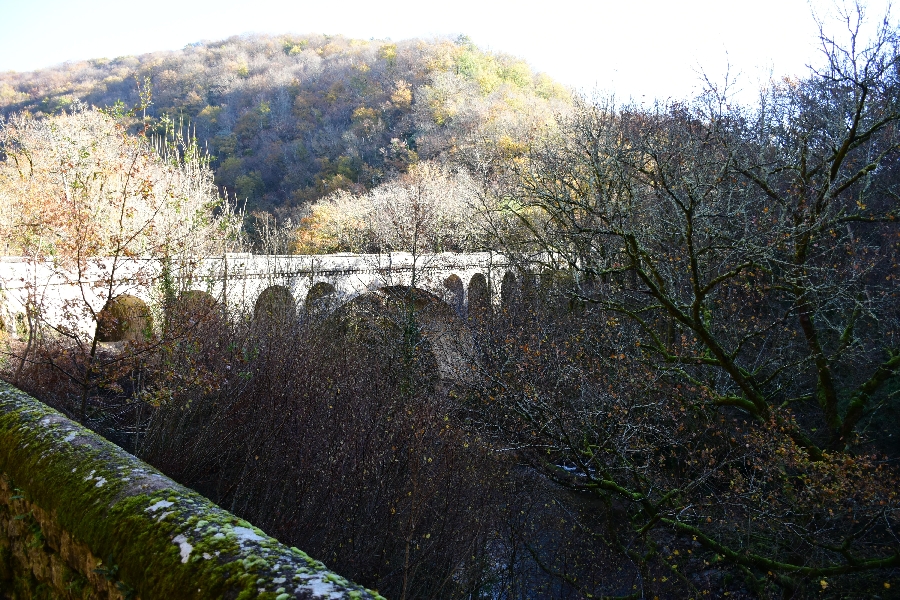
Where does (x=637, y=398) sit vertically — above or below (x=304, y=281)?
below

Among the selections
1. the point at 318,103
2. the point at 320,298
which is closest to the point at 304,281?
the point at 320,298

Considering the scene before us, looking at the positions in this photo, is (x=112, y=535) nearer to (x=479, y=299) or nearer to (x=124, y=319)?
Result: (x=124, y=319)

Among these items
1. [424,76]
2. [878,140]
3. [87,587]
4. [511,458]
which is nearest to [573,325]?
[511,458]

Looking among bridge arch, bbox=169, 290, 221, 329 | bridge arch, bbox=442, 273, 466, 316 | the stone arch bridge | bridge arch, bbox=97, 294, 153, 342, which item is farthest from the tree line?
bridge arch, bbox=442, 273, 466, 316

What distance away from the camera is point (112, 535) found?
2.04 metres

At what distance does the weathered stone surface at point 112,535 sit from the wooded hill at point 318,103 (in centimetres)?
2579

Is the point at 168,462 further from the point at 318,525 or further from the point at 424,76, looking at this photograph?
the point at 424,76

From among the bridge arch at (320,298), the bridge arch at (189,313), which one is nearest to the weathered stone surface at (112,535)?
the bridge arch at (189,313)

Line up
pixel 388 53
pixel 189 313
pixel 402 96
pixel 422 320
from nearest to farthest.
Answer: pixel 189 313
pixel 422 320
pixel 402 96
pixel 388 53

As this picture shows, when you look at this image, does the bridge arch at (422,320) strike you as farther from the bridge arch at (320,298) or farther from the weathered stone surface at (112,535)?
the weathered stone surface at (112,535)

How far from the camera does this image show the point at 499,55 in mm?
48469

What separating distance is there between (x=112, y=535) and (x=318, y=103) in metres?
48.4

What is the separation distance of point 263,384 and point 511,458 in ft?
14.8

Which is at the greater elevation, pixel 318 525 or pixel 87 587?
pixel 87 587
